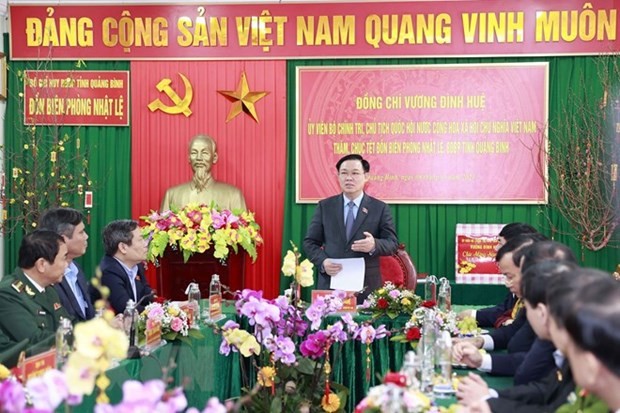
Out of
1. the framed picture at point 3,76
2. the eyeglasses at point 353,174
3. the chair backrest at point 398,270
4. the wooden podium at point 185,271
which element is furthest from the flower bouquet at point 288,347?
the framed picture at point 3,76

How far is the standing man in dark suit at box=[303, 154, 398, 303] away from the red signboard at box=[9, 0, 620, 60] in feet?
8.39

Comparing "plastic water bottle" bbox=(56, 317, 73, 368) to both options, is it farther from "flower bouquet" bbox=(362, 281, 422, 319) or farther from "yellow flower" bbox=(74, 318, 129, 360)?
"flower bouquet" bbox=(362, 281, 422, 319)

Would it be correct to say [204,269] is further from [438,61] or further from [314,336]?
[314,336]

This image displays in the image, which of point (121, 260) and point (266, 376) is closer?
point (266, 376)

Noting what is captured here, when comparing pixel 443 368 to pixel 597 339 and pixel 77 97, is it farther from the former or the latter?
pixel 77 97

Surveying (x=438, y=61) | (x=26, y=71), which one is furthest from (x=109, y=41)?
(x=438, y=61)

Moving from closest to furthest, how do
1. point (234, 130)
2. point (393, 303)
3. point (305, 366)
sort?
point (305, 366), point (393, 303), point (234, 130)

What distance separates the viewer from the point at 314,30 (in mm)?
6465

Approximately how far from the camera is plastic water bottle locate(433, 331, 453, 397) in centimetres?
211

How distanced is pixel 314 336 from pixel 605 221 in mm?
3886

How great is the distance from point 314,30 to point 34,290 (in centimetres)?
423

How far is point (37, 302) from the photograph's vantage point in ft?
9.08

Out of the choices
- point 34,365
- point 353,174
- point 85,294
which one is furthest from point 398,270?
point 34,365

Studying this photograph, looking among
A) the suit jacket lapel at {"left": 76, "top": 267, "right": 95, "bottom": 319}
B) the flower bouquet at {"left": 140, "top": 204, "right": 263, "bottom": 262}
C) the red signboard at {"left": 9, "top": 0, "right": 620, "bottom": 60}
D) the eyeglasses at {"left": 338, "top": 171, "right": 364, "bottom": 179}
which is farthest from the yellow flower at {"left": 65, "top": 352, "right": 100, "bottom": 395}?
the red signboard at {"left": 9, "top": 0, "right": 620, "bottom": 60}
